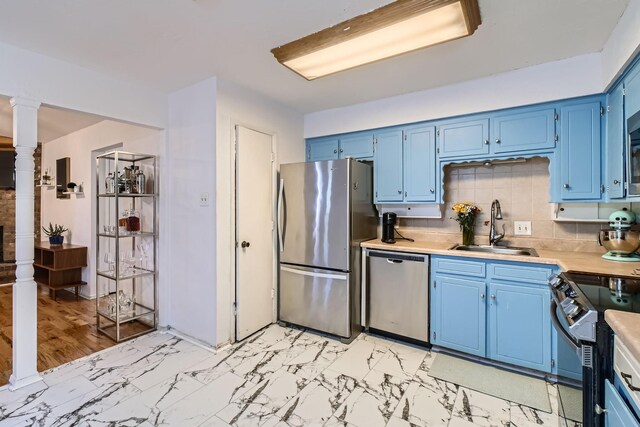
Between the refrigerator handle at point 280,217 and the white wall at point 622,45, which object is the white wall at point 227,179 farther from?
the white wall at point 622,45

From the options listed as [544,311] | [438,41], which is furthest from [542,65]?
[544,311]

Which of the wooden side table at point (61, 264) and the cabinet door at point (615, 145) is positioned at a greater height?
the cabinet door at point (615, 145)

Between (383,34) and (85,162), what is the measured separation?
4309 millimetres

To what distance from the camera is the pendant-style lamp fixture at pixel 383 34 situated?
1535mm

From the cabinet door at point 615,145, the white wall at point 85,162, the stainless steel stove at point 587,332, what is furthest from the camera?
the white wall at point 85,162

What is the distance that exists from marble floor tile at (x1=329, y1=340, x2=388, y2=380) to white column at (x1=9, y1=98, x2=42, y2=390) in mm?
2154

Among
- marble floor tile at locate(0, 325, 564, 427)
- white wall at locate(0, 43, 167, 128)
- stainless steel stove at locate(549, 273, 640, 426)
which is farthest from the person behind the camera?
white wall at locate(0, 43, 167, 128)

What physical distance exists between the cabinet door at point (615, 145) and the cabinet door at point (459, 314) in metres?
1.07

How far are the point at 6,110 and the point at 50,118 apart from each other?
38 cm

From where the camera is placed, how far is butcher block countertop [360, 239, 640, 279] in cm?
176

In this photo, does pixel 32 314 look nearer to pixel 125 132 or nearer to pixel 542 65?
pixel 125 132

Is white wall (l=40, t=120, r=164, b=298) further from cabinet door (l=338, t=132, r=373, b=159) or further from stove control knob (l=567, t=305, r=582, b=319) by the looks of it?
stove control knob (l=567, t=305, r=582, b=319)

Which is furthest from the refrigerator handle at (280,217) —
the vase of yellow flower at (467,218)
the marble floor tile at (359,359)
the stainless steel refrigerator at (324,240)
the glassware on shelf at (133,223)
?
the vase of yellow flower at (467,218)

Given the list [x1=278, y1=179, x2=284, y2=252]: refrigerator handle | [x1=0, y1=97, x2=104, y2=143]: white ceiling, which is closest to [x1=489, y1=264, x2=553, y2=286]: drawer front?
[x1=278, y1=179, x2=284, y2=252]: refrigerator handle
